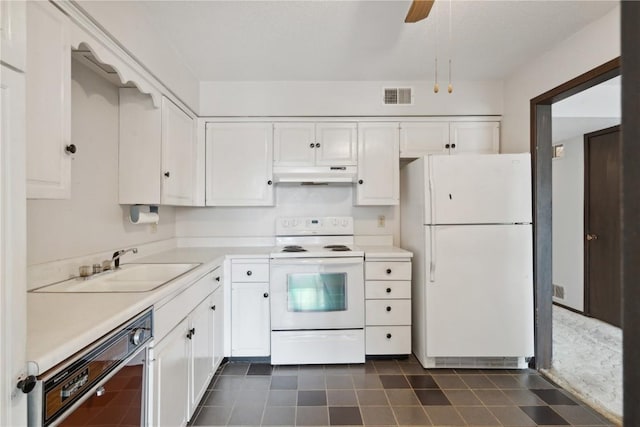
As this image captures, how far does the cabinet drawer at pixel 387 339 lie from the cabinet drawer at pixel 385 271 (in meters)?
0.42

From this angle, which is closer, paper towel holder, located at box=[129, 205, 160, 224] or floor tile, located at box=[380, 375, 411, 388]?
paper towel holder, located at box=[129, 205, 160, 224]

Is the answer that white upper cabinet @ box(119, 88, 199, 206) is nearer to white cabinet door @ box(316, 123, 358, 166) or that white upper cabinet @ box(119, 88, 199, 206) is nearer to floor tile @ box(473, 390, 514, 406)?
white cabinet door @ box(316, 123, 358, 166)

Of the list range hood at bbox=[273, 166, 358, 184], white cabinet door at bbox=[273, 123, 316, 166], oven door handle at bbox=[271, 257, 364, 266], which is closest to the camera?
oven door handle at bbox=[271, 257, 364, 266]

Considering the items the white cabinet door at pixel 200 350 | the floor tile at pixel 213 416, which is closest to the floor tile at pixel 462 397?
the floor tile at pixel 213 416

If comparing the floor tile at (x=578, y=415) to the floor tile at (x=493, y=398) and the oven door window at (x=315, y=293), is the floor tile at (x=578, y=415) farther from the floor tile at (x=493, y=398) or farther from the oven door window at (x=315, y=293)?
the oven door window at (x=315, y=293)

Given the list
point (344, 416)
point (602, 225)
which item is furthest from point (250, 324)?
point (602, 225)

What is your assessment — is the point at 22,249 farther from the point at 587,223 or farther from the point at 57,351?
the point at 587,223

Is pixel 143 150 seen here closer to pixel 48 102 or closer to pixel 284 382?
pixel 48 102

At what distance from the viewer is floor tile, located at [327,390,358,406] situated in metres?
2.10

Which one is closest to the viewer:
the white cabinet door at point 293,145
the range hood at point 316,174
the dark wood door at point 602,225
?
the range hood at point 316,174

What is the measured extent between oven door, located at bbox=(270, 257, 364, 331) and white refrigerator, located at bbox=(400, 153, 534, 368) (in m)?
0.58

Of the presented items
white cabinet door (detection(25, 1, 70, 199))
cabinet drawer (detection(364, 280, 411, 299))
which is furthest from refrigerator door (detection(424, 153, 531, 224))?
white cabinet door (detection(25, 1, 70, 199))

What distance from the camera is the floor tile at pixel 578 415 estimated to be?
1920mm

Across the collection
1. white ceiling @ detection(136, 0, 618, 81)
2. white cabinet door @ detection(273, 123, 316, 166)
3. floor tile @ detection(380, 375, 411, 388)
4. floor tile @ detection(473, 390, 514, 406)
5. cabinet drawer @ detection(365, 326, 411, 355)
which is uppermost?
white ceiling @ detection(136, 0, 618, 81)
